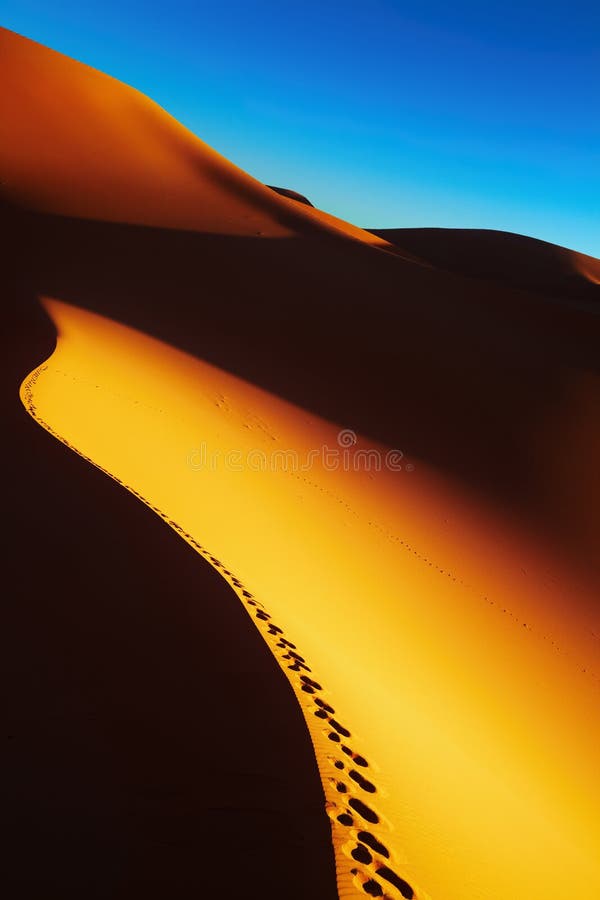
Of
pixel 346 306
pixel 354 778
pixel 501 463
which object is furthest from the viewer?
pixel 346 306

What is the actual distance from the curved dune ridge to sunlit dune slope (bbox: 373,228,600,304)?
2857cm

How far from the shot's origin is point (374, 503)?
8234 mm

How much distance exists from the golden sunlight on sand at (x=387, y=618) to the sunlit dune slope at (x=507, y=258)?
37.8m

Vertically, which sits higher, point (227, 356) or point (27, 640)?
point (227, 356)

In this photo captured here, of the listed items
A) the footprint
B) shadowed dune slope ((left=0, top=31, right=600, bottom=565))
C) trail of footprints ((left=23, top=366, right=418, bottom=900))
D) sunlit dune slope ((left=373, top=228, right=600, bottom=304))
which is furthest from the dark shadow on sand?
sunlit dune slope ((left=373, top=228, right=600, bottom=304))

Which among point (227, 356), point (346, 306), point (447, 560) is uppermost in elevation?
point (346, 306)

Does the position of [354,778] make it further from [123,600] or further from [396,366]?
[396,366]

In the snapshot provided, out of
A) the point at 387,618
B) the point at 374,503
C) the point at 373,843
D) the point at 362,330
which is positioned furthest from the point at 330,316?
the point at 373,843

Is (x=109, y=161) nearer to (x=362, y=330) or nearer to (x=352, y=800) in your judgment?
(x=362, y=330)

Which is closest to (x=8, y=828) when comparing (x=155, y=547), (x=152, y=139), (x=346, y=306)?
(x=155, y=547)

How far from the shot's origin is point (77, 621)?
2869 millimetres

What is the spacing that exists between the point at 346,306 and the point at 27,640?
15.1 meters

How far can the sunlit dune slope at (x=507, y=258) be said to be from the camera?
44531 millimetres

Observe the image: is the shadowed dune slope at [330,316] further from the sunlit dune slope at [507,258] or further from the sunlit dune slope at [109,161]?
the sunlit dune slope at [507,258]
